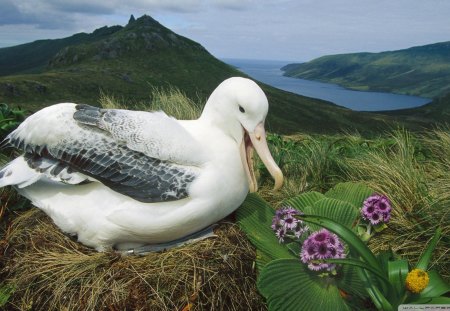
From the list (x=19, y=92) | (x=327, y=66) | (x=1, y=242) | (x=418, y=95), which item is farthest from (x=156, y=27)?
(x=327, y=66)

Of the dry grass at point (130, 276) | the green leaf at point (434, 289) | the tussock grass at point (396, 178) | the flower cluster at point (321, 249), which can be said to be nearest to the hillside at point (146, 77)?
the tussock grass at point (396, 178)

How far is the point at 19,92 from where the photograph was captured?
123ft

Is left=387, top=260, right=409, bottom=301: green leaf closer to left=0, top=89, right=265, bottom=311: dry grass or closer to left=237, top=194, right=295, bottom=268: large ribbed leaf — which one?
left=237, top=194, right=295, bottom=268: large ribbed leaf

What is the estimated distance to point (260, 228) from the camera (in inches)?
114

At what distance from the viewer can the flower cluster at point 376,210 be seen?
8.78ft

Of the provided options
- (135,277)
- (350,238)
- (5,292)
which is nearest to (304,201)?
(350,238)

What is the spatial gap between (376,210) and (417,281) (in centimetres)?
60

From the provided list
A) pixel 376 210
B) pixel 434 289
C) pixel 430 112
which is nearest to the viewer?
pixel 434 289

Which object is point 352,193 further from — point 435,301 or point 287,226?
point 435,301

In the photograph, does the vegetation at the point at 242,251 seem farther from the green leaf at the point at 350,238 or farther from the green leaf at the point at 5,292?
the green leaf at the point at 350,238

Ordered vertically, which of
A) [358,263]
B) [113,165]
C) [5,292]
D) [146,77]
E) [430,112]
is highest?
[113,165]

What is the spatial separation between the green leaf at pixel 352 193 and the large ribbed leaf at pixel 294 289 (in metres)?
0.80

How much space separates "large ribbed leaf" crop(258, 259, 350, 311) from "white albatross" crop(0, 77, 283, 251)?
0.47m

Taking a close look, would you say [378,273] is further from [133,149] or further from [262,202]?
[133,149]
